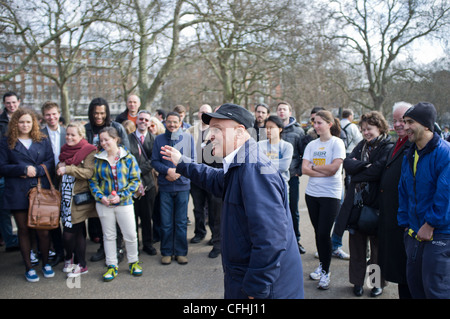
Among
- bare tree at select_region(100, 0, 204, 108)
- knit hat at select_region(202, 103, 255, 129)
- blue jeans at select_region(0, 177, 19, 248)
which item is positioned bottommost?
blue jeans at select_region(0, 177, 19, 248)

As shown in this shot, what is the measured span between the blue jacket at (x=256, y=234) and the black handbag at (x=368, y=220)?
170cm

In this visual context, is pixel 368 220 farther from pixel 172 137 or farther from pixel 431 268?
pixel 172 137

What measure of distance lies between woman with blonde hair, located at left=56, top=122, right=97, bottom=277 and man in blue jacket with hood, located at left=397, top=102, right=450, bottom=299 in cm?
349

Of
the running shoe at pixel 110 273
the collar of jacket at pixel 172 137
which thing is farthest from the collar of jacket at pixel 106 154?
the running shoe at pixel 110 273

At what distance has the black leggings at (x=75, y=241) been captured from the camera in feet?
13.2

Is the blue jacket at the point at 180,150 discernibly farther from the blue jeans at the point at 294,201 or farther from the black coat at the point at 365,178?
the black coat at the point at 365,178

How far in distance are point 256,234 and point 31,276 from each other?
346cm

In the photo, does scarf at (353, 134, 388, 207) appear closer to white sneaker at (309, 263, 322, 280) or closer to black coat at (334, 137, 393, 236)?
black coat at (334, 137, 393, 236)

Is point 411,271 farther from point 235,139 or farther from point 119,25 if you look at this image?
point 119,25

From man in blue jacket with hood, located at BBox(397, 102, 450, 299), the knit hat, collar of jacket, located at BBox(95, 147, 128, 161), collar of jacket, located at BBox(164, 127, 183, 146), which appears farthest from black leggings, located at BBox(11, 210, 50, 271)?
man in blue jacket with hood, located at BBox(397, 102, 450, 299)

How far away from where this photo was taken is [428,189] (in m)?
2.57

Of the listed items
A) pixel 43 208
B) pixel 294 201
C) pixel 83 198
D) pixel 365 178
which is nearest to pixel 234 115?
pixel 365 178

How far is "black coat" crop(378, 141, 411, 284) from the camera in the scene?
300 cm

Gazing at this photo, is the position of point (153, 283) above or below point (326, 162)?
below
